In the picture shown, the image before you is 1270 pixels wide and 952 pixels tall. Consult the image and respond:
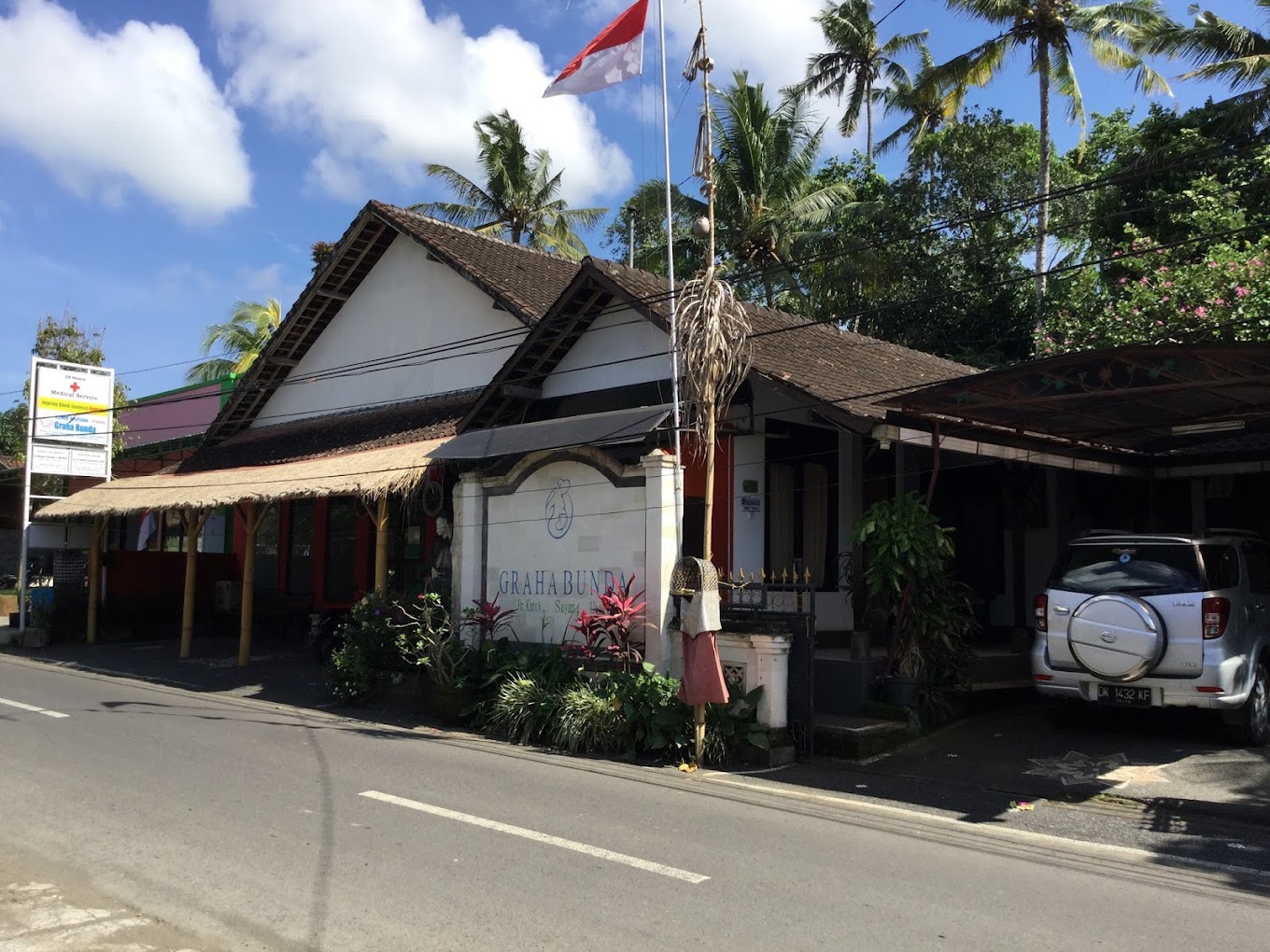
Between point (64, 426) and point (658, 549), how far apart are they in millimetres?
17434

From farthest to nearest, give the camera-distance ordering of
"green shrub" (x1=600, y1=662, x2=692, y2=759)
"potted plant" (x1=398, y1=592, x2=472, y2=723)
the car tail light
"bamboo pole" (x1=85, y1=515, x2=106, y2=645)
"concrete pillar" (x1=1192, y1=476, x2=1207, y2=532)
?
"bamboo pole" (x1=85, y1=515, x2=106, y2=645) → "concrete pillar" (x1=1192, y1=476, x2=1207, y2=532) → "potted plant" (x1=398, y1=592, x2=472, y2=723) → "green shrub" (x1=600, y1=662, x2=692, y2=759) → the car tail light

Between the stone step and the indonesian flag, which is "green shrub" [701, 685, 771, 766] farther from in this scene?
the indonesian flag

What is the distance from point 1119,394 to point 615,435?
16.8 ft

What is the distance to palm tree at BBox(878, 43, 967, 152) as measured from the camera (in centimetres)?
2683

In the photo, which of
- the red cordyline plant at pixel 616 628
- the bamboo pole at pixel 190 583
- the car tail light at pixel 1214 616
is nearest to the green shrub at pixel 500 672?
the red cordyline plant at pixel 616 628

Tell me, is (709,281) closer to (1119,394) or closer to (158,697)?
(1119,394)

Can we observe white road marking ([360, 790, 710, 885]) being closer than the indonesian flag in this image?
Yes

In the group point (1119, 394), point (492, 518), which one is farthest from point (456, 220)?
point (1119, 394)

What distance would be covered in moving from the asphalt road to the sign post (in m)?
14.9

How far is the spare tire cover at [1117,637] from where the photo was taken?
29.5 feet

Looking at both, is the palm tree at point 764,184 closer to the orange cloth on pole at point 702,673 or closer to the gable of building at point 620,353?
the gable of building at point 620,353

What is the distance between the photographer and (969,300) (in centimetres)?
2650

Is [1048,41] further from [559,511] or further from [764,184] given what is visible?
[559,511]

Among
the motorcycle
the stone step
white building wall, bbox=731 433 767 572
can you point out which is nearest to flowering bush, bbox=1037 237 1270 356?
white building wall, bbox=731 433 767 572
